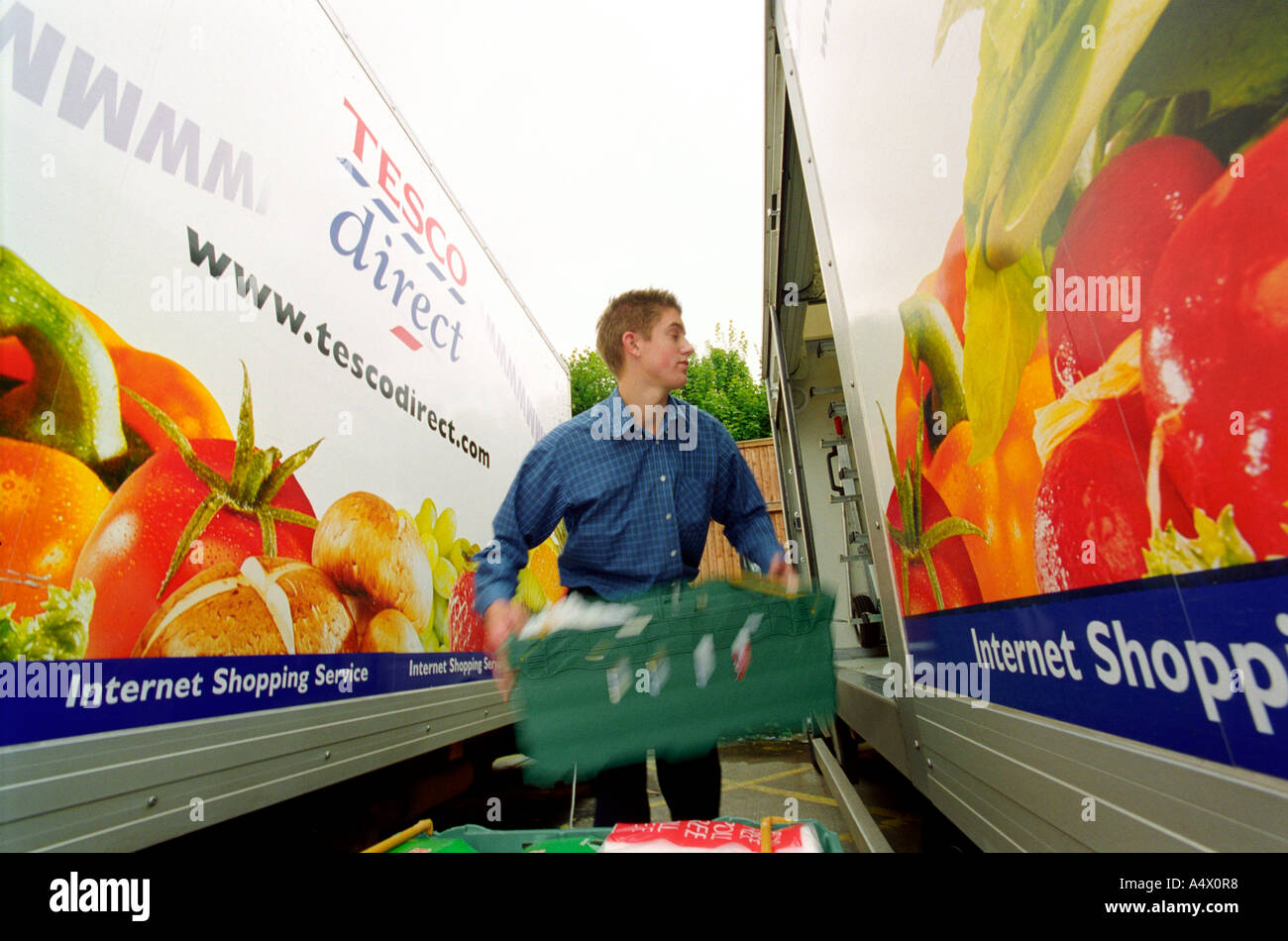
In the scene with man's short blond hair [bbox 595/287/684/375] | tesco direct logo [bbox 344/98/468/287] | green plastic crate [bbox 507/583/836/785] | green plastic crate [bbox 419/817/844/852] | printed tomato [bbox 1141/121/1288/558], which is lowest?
green plastic crate [bbox 419/817/844/852]

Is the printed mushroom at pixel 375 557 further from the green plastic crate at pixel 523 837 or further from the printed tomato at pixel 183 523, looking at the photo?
the green plastic crate at pixel 523 837

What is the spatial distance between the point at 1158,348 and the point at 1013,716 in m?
0.60

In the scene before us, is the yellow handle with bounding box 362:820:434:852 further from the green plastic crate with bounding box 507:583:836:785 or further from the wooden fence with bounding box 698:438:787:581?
the wooden fence with bounding box 698:438:787:581

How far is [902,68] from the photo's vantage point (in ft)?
4.20

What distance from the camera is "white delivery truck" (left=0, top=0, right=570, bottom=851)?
4.34ft

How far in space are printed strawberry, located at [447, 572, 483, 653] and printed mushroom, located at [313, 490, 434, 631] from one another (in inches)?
8.0

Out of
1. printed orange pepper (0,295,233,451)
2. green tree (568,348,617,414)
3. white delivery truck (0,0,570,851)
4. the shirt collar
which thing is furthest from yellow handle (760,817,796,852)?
green tree (568,348,617,414)

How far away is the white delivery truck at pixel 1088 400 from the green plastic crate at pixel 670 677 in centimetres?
28

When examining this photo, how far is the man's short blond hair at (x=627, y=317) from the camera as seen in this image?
219cm

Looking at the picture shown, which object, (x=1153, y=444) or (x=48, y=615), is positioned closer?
(x=1153, y=444)

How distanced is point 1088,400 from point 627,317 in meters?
1.59

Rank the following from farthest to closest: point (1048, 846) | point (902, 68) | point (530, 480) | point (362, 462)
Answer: point (362, 462), point (530, 480), point (902, 68), point (1048, 846)
